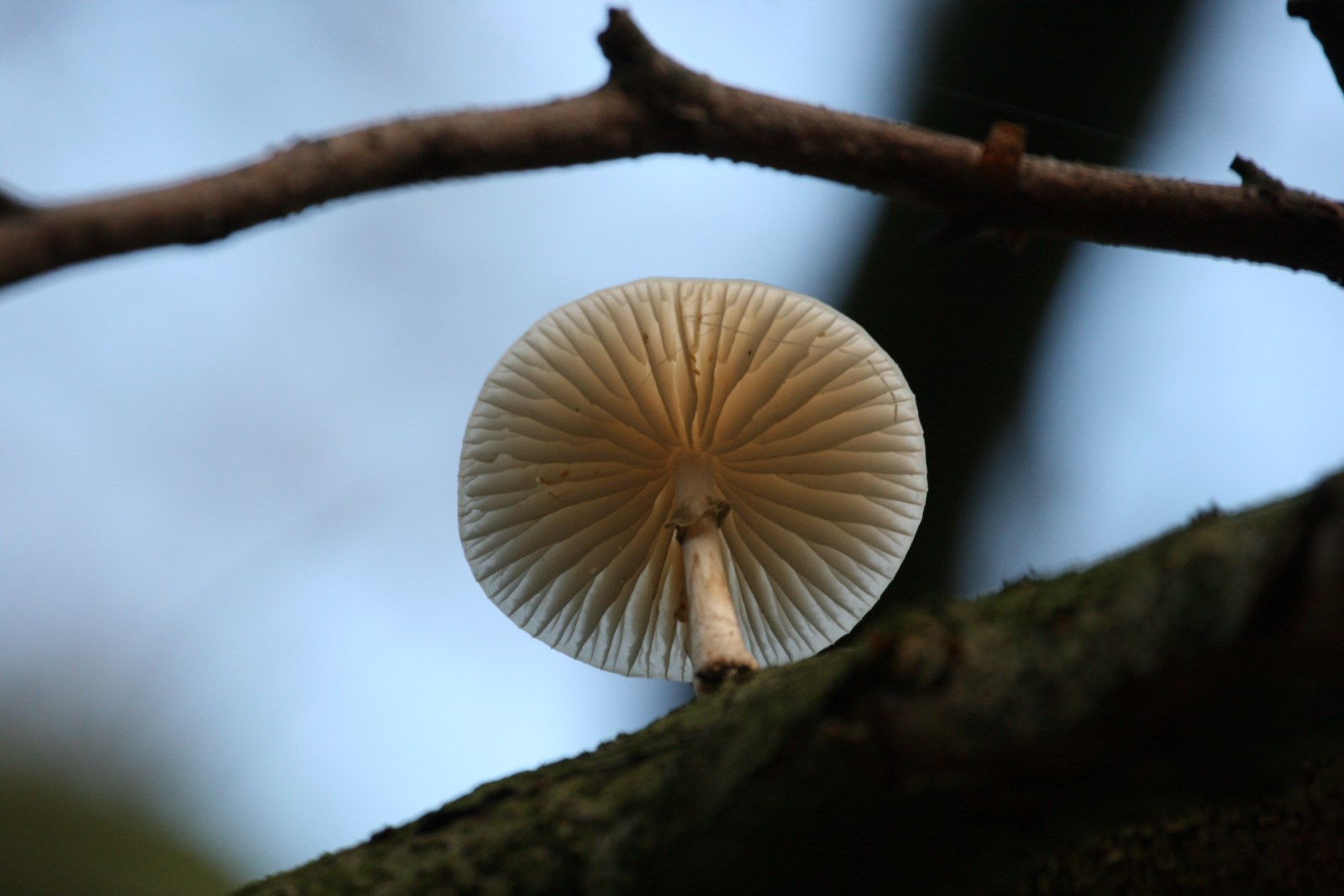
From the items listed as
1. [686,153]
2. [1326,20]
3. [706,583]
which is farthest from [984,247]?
[686,153]

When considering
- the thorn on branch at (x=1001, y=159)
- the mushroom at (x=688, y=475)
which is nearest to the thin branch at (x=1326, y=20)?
the thorn on branch at (x=1001, y=159)

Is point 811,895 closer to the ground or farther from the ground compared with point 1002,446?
closer to the ground

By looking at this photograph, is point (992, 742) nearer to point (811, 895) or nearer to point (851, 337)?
point (811, 895)

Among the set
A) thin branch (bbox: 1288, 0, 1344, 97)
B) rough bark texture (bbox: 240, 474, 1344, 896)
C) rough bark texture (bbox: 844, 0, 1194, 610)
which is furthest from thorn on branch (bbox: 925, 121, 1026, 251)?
thin branch (bbox: 1288, 0, 1344, 97)

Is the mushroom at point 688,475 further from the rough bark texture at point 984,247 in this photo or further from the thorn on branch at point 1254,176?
the thorn on branch at point 1254,176

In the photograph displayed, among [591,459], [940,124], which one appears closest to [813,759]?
[591,459]

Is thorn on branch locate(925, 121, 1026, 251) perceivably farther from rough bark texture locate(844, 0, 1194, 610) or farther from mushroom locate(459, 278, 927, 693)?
mushroom locate(459, 278, 927, 693)

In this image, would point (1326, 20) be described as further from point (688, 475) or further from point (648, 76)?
point (688, 475)
